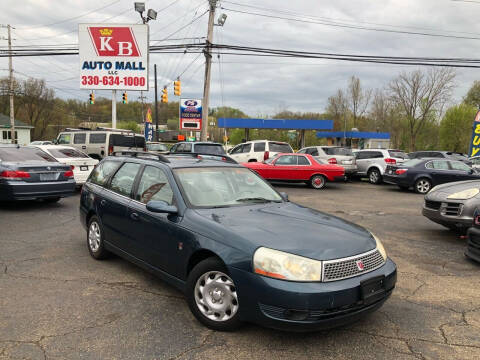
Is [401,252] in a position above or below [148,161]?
below

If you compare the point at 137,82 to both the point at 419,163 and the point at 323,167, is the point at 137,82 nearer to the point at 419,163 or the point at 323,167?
the point at 323,167

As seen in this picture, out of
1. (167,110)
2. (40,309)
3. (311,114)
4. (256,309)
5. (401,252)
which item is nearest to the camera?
(256,309)

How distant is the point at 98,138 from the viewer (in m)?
15.8

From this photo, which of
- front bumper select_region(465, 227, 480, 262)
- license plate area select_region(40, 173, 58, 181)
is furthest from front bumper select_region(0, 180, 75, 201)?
front bumper select_region(465, 227, 480, 262)

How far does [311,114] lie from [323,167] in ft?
208

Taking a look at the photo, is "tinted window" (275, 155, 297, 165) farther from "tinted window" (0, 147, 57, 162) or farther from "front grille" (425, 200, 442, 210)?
"tinted window" (0, 147, 57, 162)

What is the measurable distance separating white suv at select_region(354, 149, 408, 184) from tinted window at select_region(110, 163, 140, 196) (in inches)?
576

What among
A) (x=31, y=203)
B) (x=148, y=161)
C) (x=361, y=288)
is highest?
(x=148, y=161)

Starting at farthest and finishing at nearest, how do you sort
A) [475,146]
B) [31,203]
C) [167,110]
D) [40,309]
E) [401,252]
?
[167,110] < [475,146] < [31,203] < [401,252] < [40,309]

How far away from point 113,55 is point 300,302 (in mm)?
22245

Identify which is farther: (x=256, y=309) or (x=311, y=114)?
(x=311, y=114)

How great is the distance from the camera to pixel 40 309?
143 inches

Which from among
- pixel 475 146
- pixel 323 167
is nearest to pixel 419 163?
pixel 323 167

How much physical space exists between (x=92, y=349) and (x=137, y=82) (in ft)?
68.2
